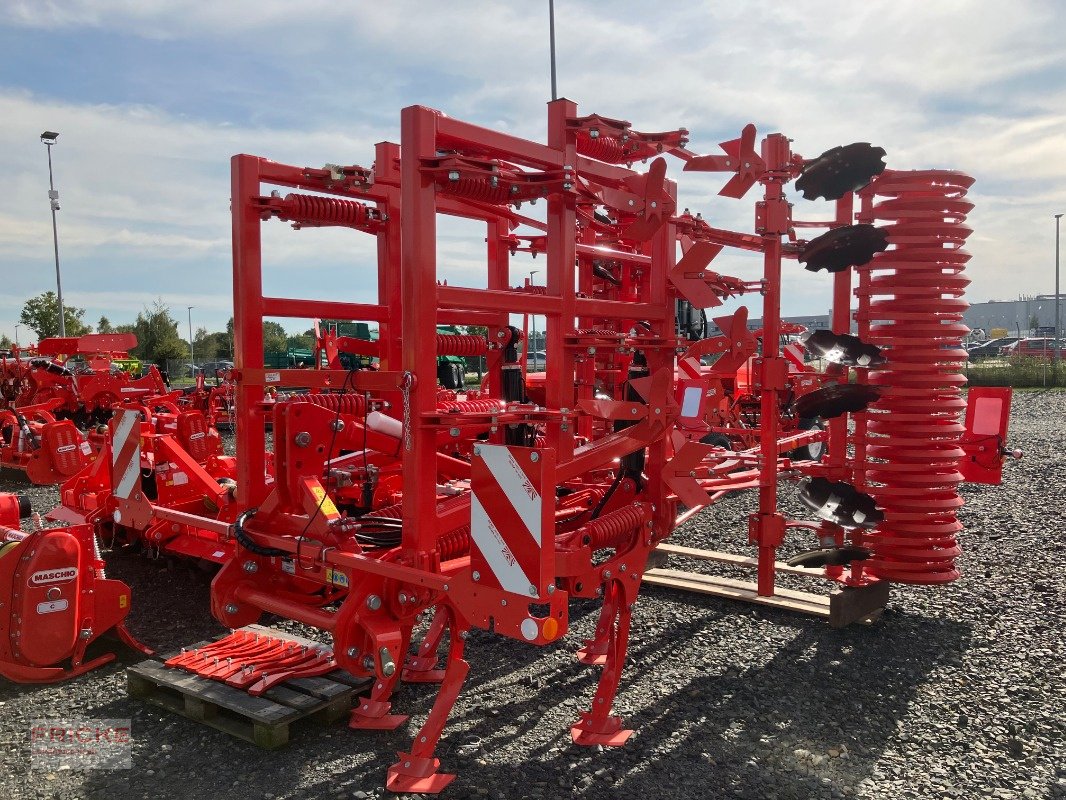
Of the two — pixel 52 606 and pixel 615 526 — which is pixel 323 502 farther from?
pixel 52 606

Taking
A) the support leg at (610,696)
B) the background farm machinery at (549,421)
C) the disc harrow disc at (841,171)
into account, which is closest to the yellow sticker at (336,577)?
the background farm machinery at (549,421)

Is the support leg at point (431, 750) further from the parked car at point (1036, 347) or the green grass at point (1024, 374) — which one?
the parked car at point (1036, 347)

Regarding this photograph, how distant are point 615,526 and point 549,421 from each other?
66cm

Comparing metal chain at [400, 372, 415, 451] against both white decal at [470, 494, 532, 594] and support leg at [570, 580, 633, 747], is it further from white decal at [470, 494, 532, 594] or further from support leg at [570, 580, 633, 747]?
support leg at [570, 580, 633, 747]

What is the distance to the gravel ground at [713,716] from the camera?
339 cm

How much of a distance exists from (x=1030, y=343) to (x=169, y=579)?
143 feet

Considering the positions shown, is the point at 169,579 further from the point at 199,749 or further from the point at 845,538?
the point at 845,538

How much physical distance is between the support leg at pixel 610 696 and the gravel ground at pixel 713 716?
7cm

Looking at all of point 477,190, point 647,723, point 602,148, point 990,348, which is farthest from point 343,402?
point 990,348

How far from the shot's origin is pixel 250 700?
3.87 metres

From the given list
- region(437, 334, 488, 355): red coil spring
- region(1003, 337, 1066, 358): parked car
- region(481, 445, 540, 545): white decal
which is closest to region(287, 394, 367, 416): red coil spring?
region(437, 334, 488, 355): red coil spring

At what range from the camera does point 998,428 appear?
547cm

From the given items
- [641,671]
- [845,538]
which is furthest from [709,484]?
[641,671]

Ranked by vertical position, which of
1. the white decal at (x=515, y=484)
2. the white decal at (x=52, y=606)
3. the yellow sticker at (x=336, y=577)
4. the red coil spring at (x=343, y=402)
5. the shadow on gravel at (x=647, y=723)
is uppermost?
the red coil spring at (x=343, y=402)
